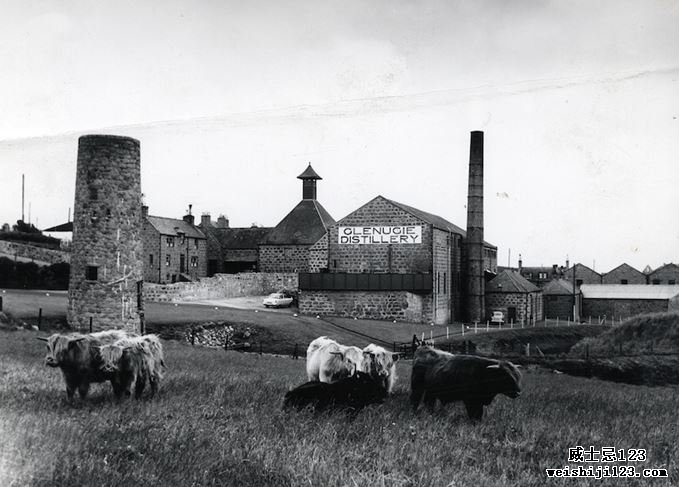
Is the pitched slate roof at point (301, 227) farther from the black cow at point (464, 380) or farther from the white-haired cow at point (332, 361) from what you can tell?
the black cow at point (464, 380)

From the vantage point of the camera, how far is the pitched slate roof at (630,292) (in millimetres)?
60781

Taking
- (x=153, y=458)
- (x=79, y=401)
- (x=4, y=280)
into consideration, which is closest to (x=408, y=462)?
(x=153, y=458)

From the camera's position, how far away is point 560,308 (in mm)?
60281

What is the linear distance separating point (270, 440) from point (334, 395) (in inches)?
63.0

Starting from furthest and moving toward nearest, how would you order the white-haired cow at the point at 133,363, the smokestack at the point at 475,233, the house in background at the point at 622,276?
the house in background at the point at 622,276
the smokestack at the point at 475,233
the white-haired cow at the point at 133,363

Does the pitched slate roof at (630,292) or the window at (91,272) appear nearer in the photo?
the window at (91,272)

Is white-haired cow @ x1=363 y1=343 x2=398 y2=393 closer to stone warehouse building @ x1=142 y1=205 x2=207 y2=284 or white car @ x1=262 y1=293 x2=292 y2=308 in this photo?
white car @ x1=262 y1=293 x2=292 y2=308

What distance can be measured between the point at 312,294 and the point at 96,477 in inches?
1338

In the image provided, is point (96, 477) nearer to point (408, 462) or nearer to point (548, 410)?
point (408, 462)

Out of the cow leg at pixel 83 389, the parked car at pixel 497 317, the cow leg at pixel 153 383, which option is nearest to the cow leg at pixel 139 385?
the cow leg at pixel 153 383

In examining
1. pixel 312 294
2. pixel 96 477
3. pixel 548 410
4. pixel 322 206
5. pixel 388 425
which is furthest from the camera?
pixel 322 206

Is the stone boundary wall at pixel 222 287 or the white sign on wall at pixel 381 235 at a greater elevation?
the white sign on wall at pixel 381 235

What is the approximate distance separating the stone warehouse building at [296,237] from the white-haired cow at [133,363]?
44252mm

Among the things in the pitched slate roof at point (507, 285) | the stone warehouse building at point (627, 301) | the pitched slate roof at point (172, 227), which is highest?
the pitched slate roof at point (172, 227)
